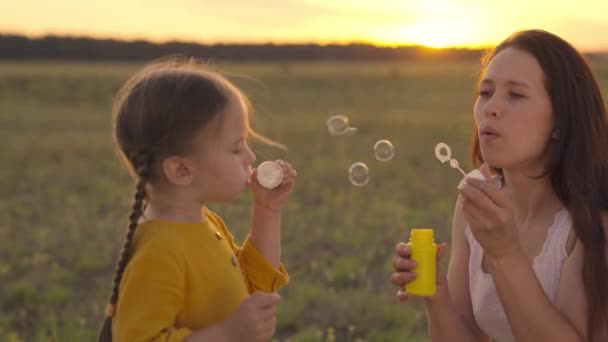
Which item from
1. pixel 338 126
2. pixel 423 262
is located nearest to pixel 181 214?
pixel 423 262

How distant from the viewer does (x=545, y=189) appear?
291 centimetres

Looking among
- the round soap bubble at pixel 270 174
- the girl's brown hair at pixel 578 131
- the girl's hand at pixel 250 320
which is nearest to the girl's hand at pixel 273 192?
the round soap bubble at pixel 270 174

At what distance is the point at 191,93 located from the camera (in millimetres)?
2412

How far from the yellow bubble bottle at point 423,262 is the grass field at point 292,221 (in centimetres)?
60

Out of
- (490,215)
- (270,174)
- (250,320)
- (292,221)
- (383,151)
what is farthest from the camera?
(292,221)

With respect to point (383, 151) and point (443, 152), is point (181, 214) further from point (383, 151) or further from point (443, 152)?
point (383, 151)

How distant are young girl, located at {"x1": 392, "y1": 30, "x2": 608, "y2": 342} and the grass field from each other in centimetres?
73

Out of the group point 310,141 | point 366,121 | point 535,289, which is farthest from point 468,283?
point 366,121

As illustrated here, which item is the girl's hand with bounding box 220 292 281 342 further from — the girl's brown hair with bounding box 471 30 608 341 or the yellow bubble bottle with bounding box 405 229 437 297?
the girl's brown hair with bounding box 471 30 608 341

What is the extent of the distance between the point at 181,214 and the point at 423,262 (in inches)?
28.6

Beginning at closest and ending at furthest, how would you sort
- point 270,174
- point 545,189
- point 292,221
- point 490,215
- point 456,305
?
point 490,215, point 270,174, point 545,189, point 456,305, point 292,221

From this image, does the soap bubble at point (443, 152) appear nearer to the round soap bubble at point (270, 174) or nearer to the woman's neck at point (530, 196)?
the woman's neck at point (530, 196)

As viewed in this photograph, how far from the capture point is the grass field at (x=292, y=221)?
17.7 ft

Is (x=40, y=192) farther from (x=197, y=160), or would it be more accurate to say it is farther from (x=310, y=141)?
(x=197, y=160)
